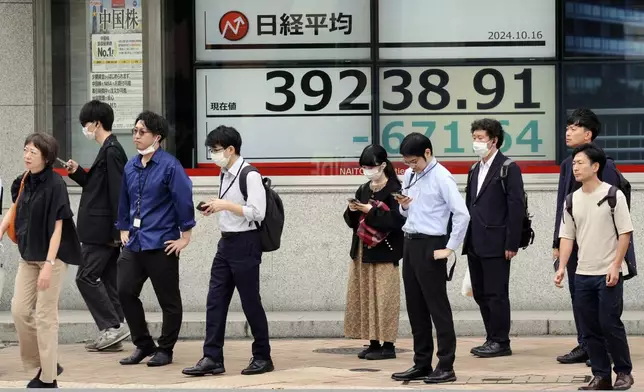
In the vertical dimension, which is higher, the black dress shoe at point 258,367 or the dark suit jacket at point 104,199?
the dark suit jacket at point 104,199

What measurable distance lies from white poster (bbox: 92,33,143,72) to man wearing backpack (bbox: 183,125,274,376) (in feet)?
11.6

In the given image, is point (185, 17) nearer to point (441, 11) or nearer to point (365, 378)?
point (441, 11)

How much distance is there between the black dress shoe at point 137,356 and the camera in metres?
10.1

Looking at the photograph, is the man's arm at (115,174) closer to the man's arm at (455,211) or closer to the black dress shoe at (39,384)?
the black dress shoe at (39,384)

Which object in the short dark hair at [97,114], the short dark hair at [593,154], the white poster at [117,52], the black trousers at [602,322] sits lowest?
the black trousers at [602,322]

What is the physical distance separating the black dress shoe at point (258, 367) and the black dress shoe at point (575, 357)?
7.12ft

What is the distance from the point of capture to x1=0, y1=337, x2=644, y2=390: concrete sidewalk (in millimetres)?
8953

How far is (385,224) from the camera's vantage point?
1006 cm

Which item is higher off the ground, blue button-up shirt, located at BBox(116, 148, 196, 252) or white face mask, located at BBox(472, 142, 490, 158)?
white face mask, located at BBox(472, 142, 490, 158)

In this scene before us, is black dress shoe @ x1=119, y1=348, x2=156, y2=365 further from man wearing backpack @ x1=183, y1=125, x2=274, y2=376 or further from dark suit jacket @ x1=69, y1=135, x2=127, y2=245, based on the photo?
dark suit jacket @ x1=69, y1=135, x2=127, y2=245

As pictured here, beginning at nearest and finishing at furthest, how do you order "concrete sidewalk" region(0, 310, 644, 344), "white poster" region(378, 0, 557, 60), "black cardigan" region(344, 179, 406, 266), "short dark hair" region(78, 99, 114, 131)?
"black cardigan" region(344, 179, 406, 266), "short dark hair" region(78, 99, 114, 131), "concrete sidewalk" region(0, 310, 644, 344), "white poster" region(378, 0, 557, 60)

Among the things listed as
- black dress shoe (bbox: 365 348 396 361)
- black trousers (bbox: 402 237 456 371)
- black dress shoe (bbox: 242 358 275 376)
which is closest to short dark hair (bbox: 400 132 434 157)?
black trousers (bbox: 402 237 456 371)

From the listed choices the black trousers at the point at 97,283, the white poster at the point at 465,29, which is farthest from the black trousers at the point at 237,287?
the white poster at the point at 465,29

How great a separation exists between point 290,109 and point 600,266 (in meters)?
5.16
